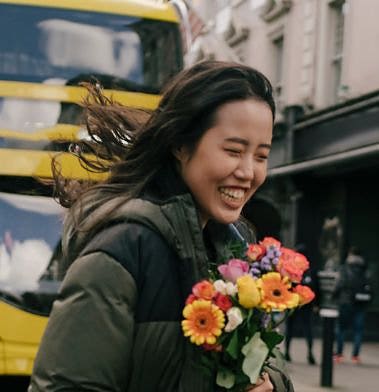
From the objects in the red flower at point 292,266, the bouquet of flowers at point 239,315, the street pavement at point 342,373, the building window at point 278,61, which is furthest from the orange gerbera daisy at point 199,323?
the building window at point 278,61

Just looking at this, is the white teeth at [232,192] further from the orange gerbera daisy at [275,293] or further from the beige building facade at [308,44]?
the beige building facade at [308,44]

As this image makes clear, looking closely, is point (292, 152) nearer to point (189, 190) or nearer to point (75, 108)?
point (75, 108)

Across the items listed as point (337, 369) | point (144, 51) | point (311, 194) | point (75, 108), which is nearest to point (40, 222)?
point (75, 108)

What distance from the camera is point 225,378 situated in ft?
6.81

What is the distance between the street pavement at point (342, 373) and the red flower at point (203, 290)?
8502 mm

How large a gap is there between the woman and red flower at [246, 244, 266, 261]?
A: 0.09 m

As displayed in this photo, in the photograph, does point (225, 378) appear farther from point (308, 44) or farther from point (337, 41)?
point (308, 44)

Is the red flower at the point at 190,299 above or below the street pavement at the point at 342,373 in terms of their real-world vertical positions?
above

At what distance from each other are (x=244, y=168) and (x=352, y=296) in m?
11.2

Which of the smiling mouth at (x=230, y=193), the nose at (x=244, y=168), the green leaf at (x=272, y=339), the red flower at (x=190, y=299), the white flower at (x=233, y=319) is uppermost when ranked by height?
the nose at (x=244, y=168)

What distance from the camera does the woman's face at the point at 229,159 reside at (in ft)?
7.11

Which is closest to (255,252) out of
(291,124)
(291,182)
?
(291,182)

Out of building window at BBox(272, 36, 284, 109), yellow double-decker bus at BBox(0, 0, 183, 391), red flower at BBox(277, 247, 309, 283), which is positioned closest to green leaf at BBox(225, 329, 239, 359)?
red flower at BBox(277, 247, 309, 283)

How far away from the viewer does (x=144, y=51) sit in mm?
9750
